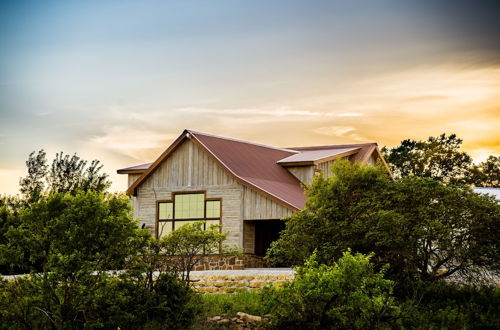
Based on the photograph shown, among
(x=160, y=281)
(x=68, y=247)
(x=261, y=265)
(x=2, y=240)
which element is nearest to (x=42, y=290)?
(x=68, y=247)

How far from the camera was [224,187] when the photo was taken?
30812 millimetres

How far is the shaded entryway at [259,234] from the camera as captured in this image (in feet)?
99.1

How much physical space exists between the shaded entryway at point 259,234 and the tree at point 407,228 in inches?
340

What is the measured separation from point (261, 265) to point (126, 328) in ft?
48.4

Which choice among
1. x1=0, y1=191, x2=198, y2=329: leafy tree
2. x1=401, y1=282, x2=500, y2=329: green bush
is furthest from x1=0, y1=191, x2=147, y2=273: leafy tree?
x1=401, y1=282, x2=500, y2=329: green bush

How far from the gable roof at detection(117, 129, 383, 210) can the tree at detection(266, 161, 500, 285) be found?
6842 mm

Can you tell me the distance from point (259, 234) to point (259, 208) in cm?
205

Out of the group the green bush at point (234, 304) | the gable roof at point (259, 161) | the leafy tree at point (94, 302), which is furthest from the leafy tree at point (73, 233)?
the gable roof at point (259, 161)

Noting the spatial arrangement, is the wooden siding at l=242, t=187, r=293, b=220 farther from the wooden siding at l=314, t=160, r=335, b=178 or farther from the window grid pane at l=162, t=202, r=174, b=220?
the wooden siding at l=314, t=160, r=335, b=178

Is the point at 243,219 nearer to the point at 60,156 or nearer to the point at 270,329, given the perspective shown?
the point at 270,329

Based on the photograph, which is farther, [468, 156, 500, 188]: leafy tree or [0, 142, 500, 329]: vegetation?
[468, 156, 500, 188]: leafy tree

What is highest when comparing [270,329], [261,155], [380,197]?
[261,155]

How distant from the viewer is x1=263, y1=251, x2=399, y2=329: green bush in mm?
15883

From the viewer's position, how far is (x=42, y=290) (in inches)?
597
